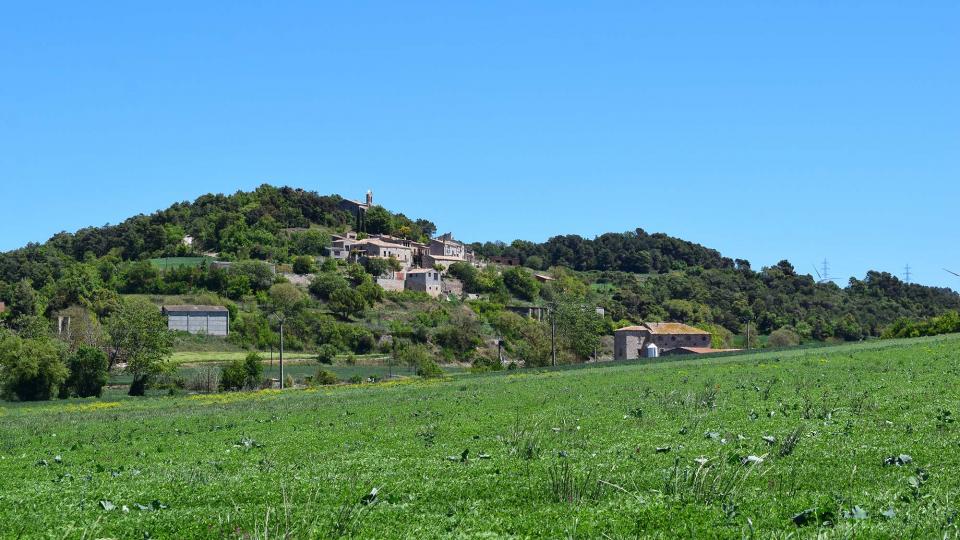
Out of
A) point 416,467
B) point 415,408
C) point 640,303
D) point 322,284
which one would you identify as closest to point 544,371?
point 415,408

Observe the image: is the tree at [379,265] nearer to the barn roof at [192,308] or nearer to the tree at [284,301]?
the tree at [284,301]

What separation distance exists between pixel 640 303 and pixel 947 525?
181 meters

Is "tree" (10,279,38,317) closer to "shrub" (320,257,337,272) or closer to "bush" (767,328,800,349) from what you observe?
"shrub" (320,257,337,272)

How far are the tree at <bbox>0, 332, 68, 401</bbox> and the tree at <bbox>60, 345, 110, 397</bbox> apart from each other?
58.5 inches

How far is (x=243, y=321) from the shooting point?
13588 centimetres

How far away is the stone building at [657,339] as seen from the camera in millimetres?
132125

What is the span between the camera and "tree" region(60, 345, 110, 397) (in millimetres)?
74750

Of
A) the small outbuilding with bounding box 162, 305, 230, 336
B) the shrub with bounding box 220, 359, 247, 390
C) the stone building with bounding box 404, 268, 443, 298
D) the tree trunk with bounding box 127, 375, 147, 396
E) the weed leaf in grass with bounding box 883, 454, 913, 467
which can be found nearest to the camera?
the weed leaf in grass with bounding box 883, 454, 913, 467

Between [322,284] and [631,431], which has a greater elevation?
[322,284]

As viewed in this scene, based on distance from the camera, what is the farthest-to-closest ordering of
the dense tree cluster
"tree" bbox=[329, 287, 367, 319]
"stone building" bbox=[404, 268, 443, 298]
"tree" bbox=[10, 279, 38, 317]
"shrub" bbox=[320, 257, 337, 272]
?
"stone building" bbox=[404, 268, 443, 298] → "shrub" bbox=[320, 257, 337, 272] → "tree" bbox=[329, 287, 367, 319] → "tree" bbox=[10, 279, 38, 317] → the dense tree cluster

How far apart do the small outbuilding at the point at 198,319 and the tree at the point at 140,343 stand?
40697 mm

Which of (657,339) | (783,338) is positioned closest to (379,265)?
(657,339)

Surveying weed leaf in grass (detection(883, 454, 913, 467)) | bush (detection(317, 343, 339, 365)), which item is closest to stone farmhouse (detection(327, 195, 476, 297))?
bush (detection(317, 343, 339, 365))

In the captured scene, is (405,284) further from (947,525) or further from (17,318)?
(947,525)
